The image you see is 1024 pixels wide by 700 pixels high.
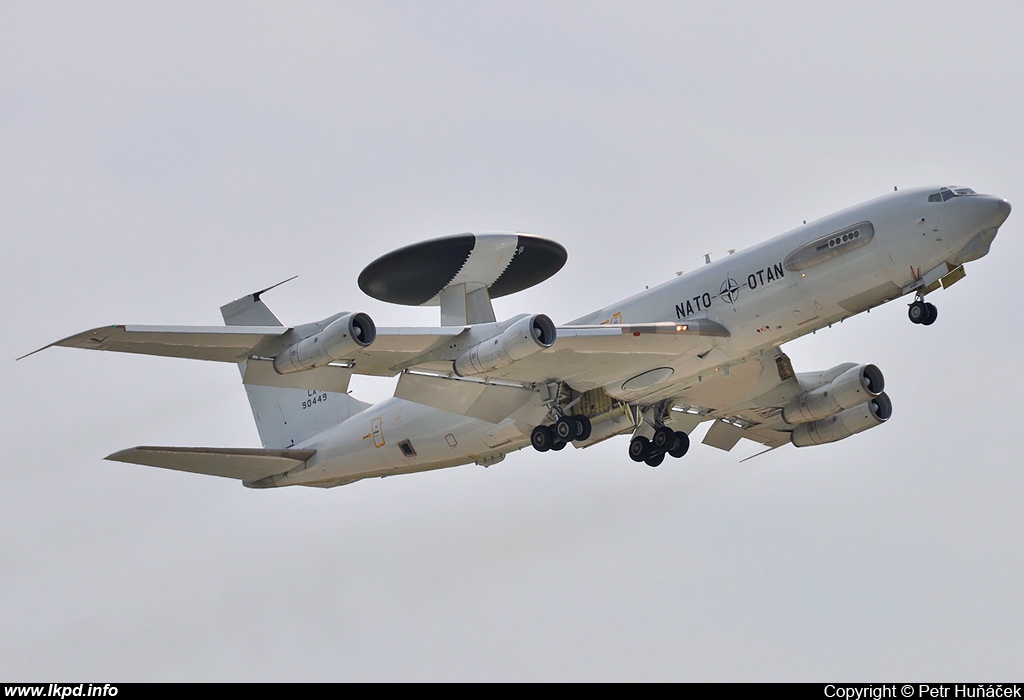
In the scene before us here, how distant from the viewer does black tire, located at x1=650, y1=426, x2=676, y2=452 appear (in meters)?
40.4

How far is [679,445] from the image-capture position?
40.7 m

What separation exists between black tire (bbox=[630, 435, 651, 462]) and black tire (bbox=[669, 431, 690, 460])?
745 mm

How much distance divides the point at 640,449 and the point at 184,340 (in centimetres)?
1504

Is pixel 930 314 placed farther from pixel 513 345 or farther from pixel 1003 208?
pixel 513 345

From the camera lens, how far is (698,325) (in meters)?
35.9

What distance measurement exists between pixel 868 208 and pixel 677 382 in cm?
A: 728

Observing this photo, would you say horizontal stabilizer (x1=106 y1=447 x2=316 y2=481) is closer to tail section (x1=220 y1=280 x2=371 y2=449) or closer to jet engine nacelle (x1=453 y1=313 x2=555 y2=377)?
tail section (x1=220 y1=280 x2=371 y2=449)

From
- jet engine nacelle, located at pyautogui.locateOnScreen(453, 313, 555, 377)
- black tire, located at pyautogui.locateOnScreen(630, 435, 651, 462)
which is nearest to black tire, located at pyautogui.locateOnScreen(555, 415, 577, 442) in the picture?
black tire, located at pyautogui.locateOnScreen(630, 435, 651, 462)

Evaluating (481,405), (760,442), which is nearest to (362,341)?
(481,405)

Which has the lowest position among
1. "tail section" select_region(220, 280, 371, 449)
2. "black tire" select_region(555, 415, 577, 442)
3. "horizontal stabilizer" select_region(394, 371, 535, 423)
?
"black tire" select_region(555, 415, 577, 442)

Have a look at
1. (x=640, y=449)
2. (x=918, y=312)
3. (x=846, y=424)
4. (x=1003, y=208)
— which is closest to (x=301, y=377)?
(x=640, y=449)
